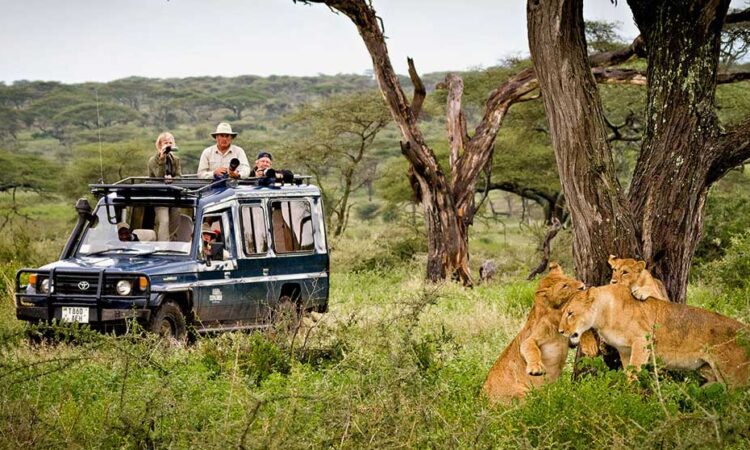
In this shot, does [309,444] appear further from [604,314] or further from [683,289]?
[683,289]

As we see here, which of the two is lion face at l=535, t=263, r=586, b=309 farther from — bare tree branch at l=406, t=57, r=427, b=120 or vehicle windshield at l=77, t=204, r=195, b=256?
bare tree branch at l=406, t=57, r=427, b=120

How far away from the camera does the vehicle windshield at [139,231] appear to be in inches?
431

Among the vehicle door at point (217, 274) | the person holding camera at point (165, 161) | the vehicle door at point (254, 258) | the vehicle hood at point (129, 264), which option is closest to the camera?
the vehicle hood at point (129, 264)

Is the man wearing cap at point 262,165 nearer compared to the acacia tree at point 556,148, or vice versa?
the acacia tree at point 556,148

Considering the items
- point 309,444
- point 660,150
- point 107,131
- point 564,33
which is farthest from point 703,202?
point 107,131

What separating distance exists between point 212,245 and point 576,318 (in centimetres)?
551

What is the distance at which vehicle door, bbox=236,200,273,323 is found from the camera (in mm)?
11406

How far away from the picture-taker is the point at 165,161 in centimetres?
1241

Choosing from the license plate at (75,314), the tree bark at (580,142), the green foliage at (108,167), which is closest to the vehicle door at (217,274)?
the license plate at (75,314)

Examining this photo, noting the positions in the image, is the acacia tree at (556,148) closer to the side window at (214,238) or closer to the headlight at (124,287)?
the side window at (214,238)

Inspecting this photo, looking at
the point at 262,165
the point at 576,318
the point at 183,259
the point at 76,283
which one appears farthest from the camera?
the point at 262,165

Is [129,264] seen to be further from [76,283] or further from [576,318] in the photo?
[576,318]

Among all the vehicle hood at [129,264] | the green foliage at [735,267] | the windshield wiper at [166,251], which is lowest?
the green foliage at [735,267]

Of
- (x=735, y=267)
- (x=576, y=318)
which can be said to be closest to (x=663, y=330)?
(x=576, y=318)
